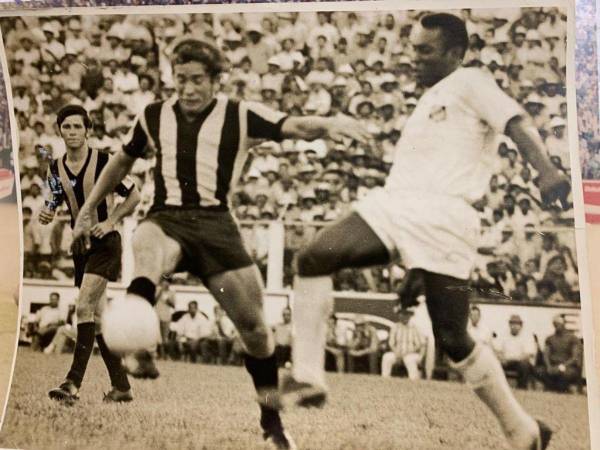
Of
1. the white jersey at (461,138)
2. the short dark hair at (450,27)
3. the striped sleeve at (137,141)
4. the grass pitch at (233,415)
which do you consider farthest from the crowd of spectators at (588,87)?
the striped sleeve at (137,141)

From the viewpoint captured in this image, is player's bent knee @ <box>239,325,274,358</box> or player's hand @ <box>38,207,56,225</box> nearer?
player's bent knee @ <box>239,325,274,358</box>

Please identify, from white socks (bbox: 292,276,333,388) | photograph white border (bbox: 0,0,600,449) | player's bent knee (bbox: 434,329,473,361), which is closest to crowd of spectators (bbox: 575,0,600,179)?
photograph white border (bbox: 0,0,600,449)

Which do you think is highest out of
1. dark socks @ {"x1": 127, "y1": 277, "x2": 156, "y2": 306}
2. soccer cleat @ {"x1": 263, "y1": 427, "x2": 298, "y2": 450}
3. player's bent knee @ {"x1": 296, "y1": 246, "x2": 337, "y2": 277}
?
player's bent knee @ {"x1": 296, "y1": 246, "x2": 337, "y2": 277}

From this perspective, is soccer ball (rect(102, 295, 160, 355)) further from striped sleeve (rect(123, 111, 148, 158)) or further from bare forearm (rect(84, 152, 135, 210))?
striped sleeve (rect(123, 111, 148, 158))

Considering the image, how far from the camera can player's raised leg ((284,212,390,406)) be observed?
5.43 feet

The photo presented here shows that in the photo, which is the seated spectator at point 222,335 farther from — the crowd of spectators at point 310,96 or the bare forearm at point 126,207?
the bare forearm at point 126,207

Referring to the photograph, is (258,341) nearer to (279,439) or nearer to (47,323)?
(279,439)

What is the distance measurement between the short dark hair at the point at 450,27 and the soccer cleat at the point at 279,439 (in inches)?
47.0

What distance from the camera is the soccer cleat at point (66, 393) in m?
1.71

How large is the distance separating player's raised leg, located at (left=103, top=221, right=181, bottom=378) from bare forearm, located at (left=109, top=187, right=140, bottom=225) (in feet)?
0.20

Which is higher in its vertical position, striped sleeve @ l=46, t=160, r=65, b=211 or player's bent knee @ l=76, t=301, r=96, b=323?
striped sleeve @ l=46, t=160, r=65, b=211

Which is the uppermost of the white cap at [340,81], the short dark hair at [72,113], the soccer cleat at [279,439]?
the white cap at [340,81]

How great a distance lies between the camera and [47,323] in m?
1.76

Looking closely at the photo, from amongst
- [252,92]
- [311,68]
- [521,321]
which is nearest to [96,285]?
[252,92]
